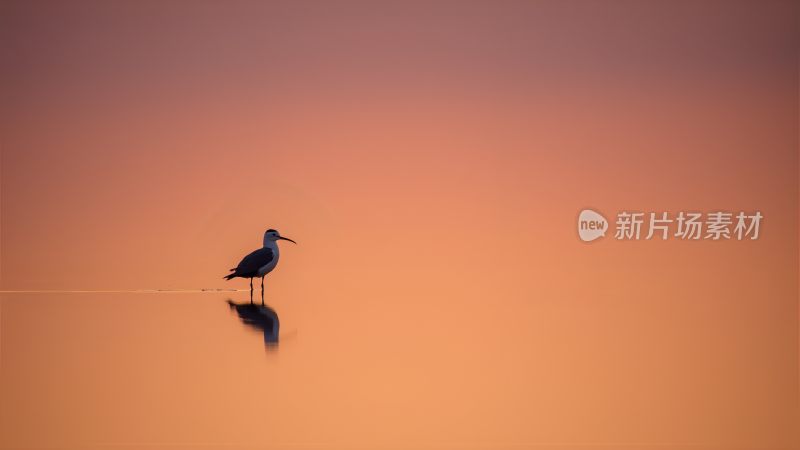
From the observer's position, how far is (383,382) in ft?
19.0

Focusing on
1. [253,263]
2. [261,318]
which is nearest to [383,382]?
[261,318]

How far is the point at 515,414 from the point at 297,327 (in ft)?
9.51

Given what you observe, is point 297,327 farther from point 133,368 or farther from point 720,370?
point 720,370

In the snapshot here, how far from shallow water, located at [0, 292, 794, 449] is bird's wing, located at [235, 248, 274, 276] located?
205 centimetres

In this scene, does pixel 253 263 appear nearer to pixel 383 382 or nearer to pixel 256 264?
pixel 256 264

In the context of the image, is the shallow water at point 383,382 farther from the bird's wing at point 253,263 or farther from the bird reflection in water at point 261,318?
the bird's wing at point 253,263

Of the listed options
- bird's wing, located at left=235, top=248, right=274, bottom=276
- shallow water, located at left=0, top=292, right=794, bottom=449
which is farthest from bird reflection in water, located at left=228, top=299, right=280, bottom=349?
bird's wing, located at left=235, top=248, right=274, bottom=276

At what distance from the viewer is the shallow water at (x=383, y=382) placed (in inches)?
192

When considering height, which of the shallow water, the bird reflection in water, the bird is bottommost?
the shallow water

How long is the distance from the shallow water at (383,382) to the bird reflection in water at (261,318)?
0.13 ft

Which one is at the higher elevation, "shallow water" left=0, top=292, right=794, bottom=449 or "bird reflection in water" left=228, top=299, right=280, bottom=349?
"bird reflection in water" left=228, top=299, right=280, bottom=349

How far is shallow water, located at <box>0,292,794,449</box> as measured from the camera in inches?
192

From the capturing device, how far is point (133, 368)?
20.2 feet

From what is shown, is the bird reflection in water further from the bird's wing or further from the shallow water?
the bird's wing
